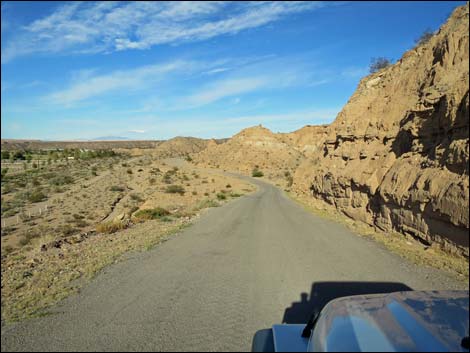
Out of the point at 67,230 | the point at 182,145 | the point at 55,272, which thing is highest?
the point at 182,145

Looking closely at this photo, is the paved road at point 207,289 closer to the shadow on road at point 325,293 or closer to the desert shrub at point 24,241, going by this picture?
the shadow on road at point 325,293

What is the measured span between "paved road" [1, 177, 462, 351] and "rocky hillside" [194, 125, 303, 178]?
5559 cm

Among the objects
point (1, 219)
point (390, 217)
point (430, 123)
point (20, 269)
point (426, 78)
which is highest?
point (426, 78)

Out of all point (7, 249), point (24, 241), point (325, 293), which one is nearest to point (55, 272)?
point (325, 293)

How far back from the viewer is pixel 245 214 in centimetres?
1692

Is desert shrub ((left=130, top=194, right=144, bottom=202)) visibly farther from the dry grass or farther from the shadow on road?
the shadow on road

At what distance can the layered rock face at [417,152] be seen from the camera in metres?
8.42

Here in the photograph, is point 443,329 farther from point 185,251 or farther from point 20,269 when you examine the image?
point 20,269

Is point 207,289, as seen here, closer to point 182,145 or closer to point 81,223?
point 81,223

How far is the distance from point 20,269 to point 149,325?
532cm

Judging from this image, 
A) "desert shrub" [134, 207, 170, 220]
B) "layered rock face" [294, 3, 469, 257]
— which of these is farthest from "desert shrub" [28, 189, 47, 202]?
"layered rock face" [294, 3, 469, 257]

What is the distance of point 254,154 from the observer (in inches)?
2918

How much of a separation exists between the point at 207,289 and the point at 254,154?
6828 centimetres

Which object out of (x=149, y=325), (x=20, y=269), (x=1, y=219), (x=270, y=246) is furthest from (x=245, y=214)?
(x=1, y=219)
